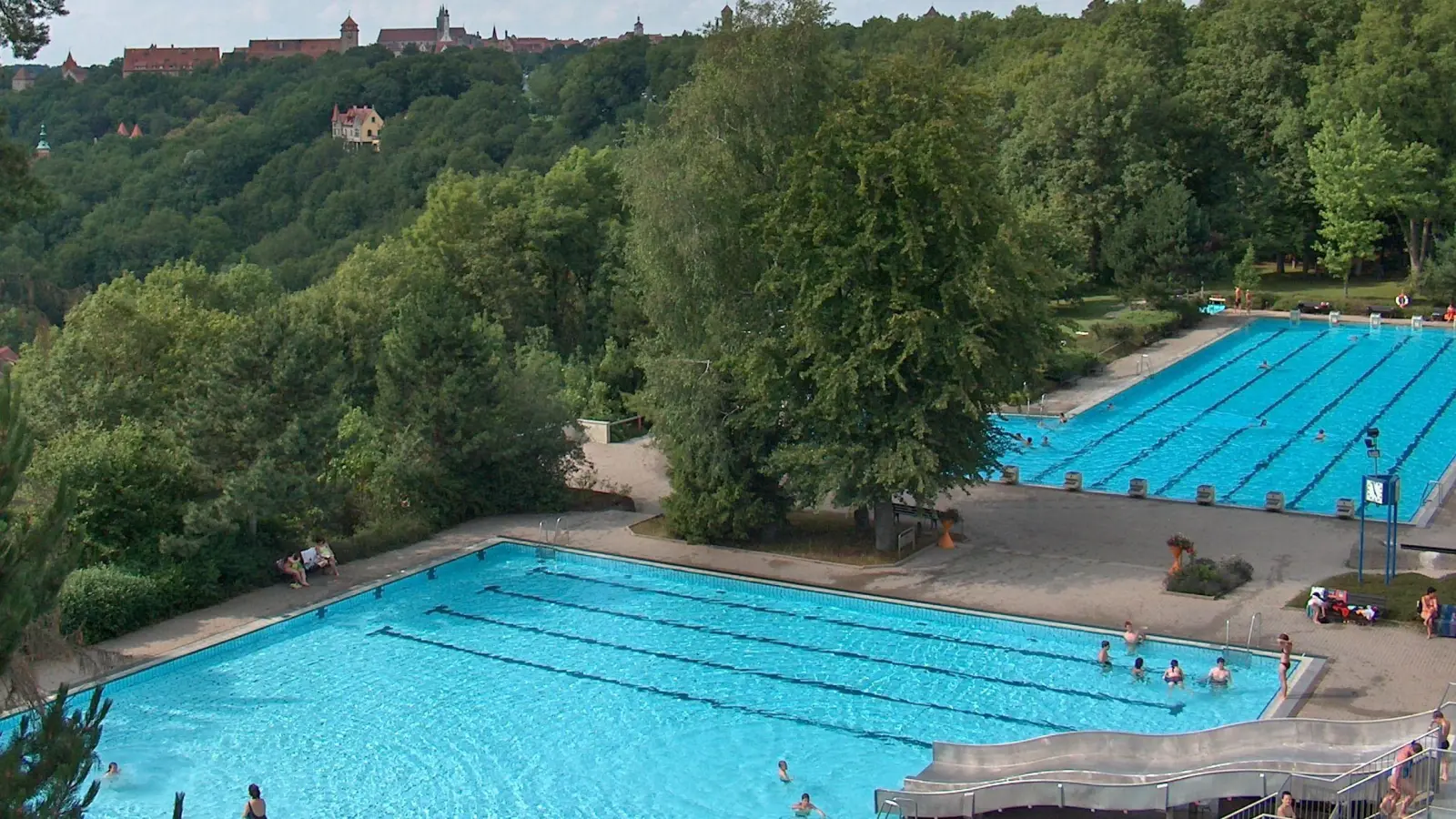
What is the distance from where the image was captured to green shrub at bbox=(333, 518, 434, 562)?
24.4 meters

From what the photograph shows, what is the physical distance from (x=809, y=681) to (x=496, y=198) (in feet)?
80.5

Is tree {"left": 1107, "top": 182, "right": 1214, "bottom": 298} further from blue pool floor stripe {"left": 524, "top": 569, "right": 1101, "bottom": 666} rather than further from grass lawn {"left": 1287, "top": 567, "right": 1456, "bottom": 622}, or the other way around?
blue pool floor stripe {"left": 524, "top": 569, "right": 1101, "bottom": 666}

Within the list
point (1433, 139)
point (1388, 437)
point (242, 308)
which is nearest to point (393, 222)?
point (242, 308)

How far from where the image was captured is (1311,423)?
115 ft

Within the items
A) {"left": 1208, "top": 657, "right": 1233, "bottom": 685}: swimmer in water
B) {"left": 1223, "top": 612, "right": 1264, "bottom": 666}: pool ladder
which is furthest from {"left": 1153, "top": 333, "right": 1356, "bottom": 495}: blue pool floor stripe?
{"left": 1208, "top": 657, "right": 1233, "bottom": 685}: swimmer in water

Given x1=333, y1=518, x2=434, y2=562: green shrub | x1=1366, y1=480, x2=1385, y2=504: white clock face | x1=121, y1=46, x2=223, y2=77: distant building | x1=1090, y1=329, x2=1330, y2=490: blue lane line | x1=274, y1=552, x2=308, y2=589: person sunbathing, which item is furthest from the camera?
x1=121, y1=46, x2=223, y2=77: distant building

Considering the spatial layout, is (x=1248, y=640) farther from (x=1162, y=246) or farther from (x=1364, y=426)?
(x=1162, y=246)

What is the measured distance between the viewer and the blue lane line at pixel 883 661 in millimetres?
18516

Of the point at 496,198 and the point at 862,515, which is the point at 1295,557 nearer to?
the point at 862,515

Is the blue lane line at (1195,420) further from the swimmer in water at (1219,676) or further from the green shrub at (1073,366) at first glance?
the swimmer in water at (1219,676)

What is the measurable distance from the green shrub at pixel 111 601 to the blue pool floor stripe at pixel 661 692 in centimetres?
315

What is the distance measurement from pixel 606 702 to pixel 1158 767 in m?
7.20

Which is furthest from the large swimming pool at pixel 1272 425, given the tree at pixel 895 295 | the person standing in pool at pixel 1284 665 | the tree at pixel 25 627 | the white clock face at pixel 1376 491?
the tree at pixel 25 627

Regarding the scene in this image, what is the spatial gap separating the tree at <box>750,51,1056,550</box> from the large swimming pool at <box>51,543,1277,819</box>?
2565mm
